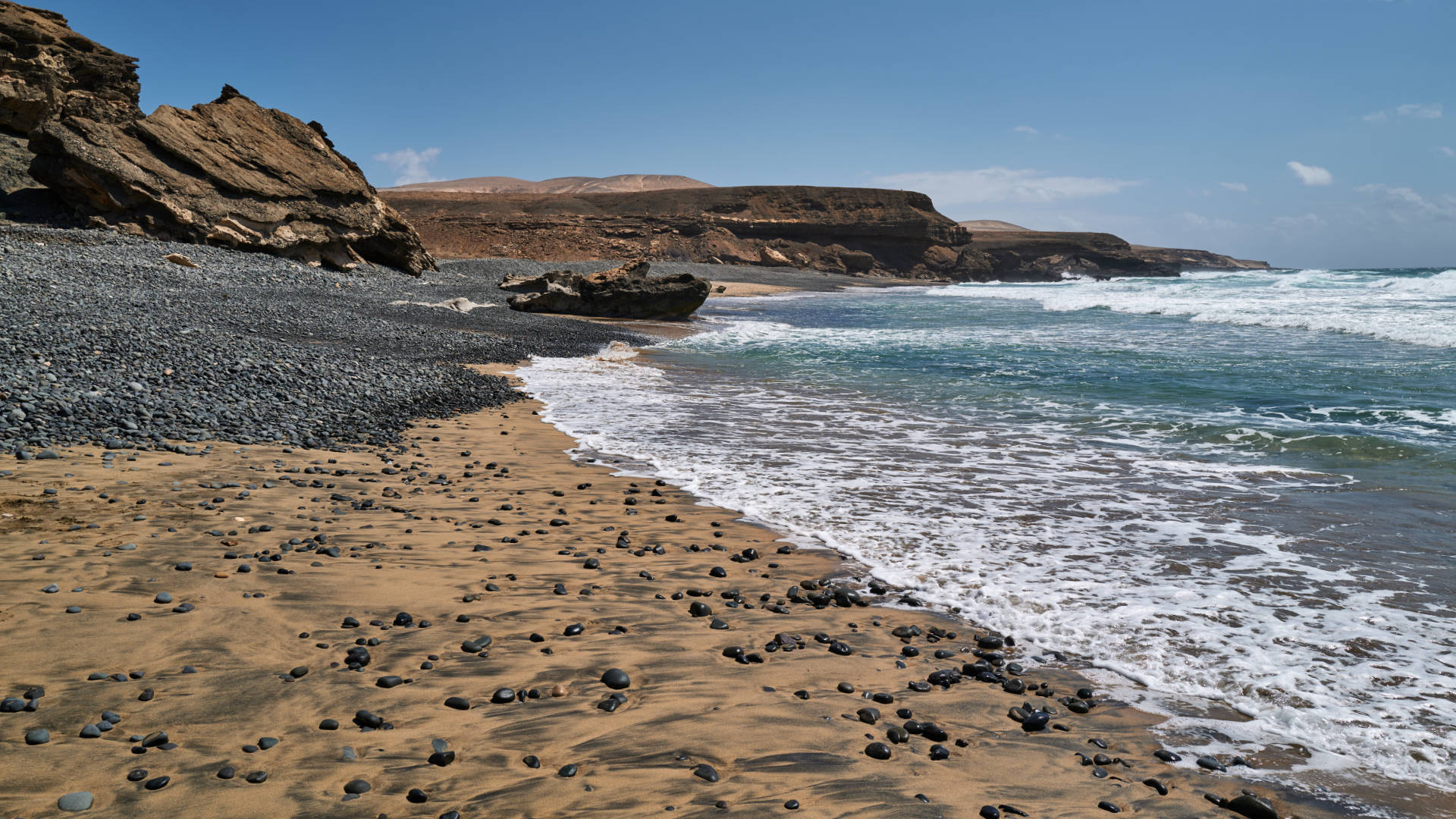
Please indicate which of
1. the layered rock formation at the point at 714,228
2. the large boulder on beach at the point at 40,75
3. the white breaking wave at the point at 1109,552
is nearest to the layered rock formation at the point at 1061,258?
the layered rock formation at the point at 714,228

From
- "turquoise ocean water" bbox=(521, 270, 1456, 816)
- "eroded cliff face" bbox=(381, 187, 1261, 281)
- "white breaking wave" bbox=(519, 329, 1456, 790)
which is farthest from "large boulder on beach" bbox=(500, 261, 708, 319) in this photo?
"eroded cliff face" bbox=(381, 187, 1261, 281)

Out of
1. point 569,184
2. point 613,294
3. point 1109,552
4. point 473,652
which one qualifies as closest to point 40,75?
point 613,294

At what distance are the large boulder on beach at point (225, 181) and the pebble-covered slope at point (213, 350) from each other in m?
1.96

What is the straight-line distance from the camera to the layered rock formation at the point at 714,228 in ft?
181

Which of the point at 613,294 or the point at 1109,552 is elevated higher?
the point at 613,294

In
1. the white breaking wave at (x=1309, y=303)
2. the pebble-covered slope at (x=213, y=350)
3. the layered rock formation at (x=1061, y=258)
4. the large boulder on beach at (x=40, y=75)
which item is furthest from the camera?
the layered rock formation at (x=1061, y=258)

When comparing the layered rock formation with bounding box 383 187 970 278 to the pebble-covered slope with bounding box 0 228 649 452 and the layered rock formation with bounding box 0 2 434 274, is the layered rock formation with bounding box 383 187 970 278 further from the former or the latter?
the pebble-covered slope with bounding box 0 228 649 452

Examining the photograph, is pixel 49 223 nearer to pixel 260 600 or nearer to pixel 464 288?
pixel 464 288

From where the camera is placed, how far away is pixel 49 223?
18672 millimetres

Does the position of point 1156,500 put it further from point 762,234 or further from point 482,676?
point 762,234

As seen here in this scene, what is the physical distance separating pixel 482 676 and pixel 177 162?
75.6 feet

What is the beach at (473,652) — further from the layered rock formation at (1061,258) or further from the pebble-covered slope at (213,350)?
the layered rock formation at (1061,258)

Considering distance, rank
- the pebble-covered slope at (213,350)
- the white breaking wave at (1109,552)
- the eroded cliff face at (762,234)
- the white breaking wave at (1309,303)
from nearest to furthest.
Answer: the white breaking wave at (1109,552), the pebble-covered slope at (213,350), the white breaking wave at (1309,303), the eroded cliff face at (762,234)

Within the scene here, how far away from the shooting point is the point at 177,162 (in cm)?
1998
